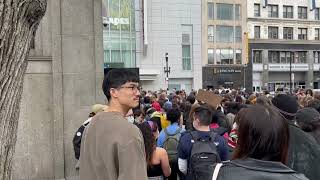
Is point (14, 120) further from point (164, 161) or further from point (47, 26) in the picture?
point (47, 26)

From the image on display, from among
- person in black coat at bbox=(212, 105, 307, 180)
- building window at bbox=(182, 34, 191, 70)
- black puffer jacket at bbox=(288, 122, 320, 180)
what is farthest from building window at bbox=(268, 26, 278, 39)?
person in black coat at bbox=(212, 105, 307, 180)

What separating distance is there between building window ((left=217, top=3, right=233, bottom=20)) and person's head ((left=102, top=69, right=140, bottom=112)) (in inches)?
2327

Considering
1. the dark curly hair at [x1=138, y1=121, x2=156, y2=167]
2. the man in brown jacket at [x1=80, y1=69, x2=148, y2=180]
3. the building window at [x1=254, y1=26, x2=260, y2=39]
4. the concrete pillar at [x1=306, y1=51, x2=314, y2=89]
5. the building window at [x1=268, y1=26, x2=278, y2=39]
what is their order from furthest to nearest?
the concrete pillar at [x1=306, y1=51, x2=314, y2=89] → the building window at [x1=268, y1=26, x2=278, y2=39] → the building window at [x1=254, y1=26, x2=260, y2=39] → the dark curly hair at [x1=138, y1=121, x2=156, y2=167] → the man in brown jacket at [x1=80, y1=69, x2=148, y2=180]

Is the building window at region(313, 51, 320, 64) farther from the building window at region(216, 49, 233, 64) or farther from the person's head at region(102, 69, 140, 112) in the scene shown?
the person's head at region(102, 69, 140, 112)

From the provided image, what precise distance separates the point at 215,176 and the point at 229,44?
199 feet

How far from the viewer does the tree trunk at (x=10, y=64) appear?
372cm

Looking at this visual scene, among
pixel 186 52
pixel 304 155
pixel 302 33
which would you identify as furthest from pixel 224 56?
pixel 304 155

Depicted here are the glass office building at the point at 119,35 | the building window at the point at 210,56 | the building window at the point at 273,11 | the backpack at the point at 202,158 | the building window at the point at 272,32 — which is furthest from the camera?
the building window at the point at 273,11

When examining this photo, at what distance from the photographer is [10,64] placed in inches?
149

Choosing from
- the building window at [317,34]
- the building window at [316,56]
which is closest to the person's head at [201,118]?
the building window at [316,56]

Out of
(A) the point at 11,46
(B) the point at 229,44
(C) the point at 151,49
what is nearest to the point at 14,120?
(A) the point at 11,46

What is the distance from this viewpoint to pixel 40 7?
13.5ft

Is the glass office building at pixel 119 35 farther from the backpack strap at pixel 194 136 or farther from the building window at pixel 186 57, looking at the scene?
the backpack strap at pixel 194 136

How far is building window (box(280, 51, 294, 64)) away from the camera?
6712 centimetres
